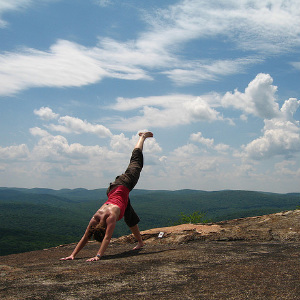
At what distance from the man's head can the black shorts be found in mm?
1302

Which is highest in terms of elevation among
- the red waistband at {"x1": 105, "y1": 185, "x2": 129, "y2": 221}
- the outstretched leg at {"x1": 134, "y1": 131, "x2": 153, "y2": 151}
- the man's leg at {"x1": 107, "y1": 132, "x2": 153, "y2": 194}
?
the outstretched leg at {"x1": 134, "y1": 131, "x2": 153, "y2": 151}

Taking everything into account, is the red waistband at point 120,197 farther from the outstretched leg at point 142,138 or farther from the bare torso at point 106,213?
the outstretched leg at point 142,138

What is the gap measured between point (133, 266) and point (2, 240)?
15654cm

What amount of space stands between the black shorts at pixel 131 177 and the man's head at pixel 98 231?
1.30 metres

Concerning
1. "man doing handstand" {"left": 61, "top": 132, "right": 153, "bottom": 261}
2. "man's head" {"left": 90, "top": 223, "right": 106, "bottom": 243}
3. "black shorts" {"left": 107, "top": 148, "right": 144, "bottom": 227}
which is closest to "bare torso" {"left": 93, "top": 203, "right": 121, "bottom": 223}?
"man doing handstand" {"left": 61, "top": 132, "right": 153, "bottom": 261}

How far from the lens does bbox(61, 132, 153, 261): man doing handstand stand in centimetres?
760

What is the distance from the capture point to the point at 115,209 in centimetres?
795

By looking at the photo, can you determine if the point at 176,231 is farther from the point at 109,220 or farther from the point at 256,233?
the point at 109,220

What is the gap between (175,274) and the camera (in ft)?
18.9

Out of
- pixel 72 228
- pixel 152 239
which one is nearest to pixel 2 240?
pixel 72 228

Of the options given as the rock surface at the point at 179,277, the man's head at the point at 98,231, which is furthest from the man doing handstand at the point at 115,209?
the rock surface at the point at 179,277

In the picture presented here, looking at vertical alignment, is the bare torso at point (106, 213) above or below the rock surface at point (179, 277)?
above

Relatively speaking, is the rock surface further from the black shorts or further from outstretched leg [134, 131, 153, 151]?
outstretched leg [134, 131, 153, 151]

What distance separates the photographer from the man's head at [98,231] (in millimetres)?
7566
